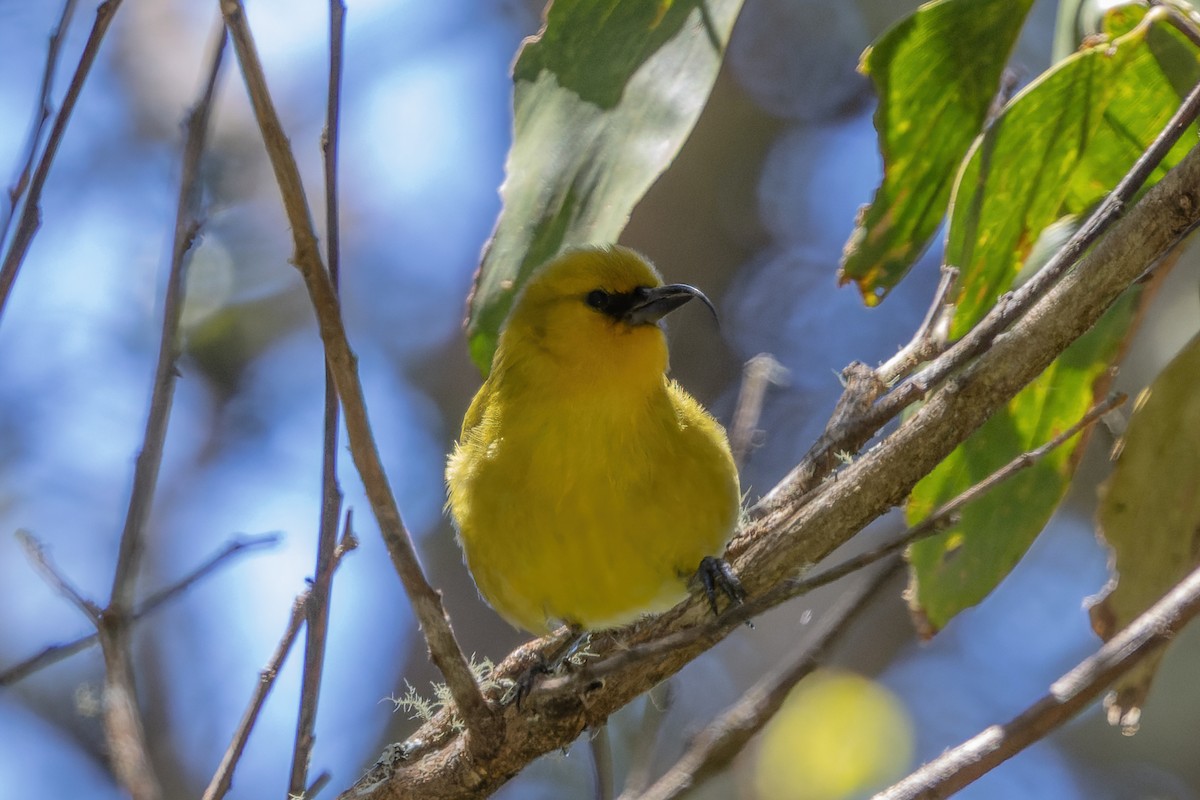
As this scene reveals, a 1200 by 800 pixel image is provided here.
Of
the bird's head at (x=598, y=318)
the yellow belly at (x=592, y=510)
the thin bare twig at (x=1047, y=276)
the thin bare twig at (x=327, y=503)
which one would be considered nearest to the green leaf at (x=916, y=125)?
the thin bare twig at (x=1047, y=276)

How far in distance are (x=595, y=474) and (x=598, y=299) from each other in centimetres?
65

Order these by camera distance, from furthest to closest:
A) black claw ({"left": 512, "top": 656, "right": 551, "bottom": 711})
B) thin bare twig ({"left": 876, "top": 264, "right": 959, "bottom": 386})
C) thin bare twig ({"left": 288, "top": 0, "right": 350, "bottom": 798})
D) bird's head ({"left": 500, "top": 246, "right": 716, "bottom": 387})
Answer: bird's head ({"left": 500, "top": 246, "right": 716, "bottom": 387})
thin bare twig ({"left": 876, "top": 264, "right": 959, "bottom": 386})
black claw ({"left": 512, "top": 656, "right": 551, "bottom": 711})
thin bare twig ({"left": 288, "top": 0, "right": 350, "bottom": 798})

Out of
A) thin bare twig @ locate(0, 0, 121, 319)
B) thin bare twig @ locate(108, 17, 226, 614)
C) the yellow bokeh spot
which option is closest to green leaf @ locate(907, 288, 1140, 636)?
thin bare twig @ locate(108, 17, 226, 614)

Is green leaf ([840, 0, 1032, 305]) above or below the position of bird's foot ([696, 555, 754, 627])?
above

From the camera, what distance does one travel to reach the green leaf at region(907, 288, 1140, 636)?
300 cm

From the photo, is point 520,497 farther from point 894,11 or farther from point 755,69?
point 894,11

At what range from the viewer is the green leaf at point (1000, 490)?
2998 millimetres

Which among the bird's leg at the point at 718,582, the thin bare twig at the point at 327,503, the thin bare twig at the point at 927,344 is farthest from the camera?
the thin bare twig at the point at 927,344

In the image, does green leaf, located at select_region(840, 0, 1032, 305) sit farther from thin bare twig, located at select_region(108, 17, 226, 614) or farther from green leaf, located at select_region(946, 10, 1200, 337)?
thin bare twig, located at select_region(108, 17, 226, 614)

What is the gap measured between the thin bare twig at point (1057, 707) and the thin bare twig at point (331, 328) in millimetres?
838

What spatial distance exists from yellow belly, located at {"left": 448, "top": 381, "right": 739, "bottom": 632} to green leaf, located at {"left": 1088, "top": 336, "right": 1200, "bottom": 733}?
3.25 feet

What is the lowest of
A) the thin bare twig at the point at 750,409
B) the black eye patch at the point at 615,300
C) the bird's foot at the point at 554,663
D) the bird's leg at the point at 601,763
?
the bird's leg at the point at 601,763

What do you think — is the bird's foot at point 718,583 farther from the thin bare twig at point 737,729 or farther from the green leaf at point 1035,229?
the green leaf at point 1035,229

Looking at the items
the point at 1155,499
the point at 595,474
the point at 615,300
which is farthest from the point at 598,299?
the point at 1155,499
